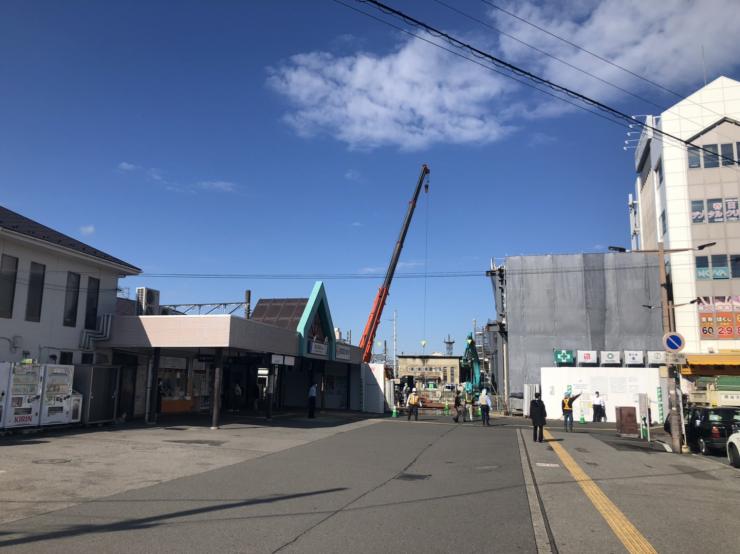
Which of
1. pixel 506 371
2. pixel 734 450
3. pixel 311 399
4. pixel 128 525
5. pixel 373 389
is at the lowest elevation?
pixel 128 525

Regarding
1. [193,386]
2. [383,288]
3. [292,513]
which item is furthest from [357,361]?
[292,513]

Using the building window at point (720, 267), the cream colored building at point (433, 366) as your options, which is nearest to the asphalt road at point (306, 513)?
the building window at point (720, 267)

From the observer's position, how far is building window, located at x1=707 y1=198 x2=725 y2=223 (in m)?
35.4

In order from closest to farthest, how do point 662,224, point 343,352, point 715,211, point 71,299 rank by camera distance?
1. point 71,299
2. point 343,352
3. point 715,211
4. point 662,224

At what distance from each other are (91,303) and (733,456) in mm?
21277

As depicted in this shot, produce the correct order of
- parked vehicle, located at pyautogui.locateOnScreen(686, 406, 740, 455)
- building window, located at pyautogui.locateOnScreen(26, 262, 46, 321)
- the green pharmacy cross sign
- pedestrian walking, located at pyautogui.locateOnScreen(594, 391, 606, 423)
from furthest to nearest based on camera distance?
the green pharmacy cross sign < pedestrian walking, located at pyautogui.locateOnScreen(594, 391, 606, 423) < building window, located at pyautogui.locateOnScreen(26, 262, 46, 321) < parked vehicle, located at pyautogui.locateOnScreen(686, 406, 740, 455)

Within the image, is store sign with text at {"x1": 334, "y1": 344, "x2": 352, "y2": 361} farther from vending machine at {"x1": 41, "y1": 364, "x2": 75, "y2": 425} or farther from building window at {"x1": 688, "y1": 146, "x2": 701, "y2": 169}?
building window at {"x1": 688, "y1": 146, "x2": 701, "y2": 169}

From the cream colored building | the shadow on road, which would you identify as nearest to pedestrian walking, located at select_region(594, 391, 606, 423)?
the shadow on road

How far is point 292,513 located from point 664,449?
50.0 feet

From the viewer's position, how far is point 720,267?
35.2m

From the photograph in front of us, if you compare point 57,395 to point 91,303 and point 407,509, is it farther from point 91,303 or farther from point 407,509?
point 407,509

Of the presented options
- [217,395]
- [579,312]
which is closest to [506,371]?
[579,312]

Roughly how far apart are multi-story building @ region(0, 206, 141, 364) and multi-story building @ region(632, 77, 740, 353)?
31.7 m

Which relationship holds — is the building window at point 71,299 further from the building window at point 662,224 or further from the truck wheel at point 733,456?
the building window at point 662,224
